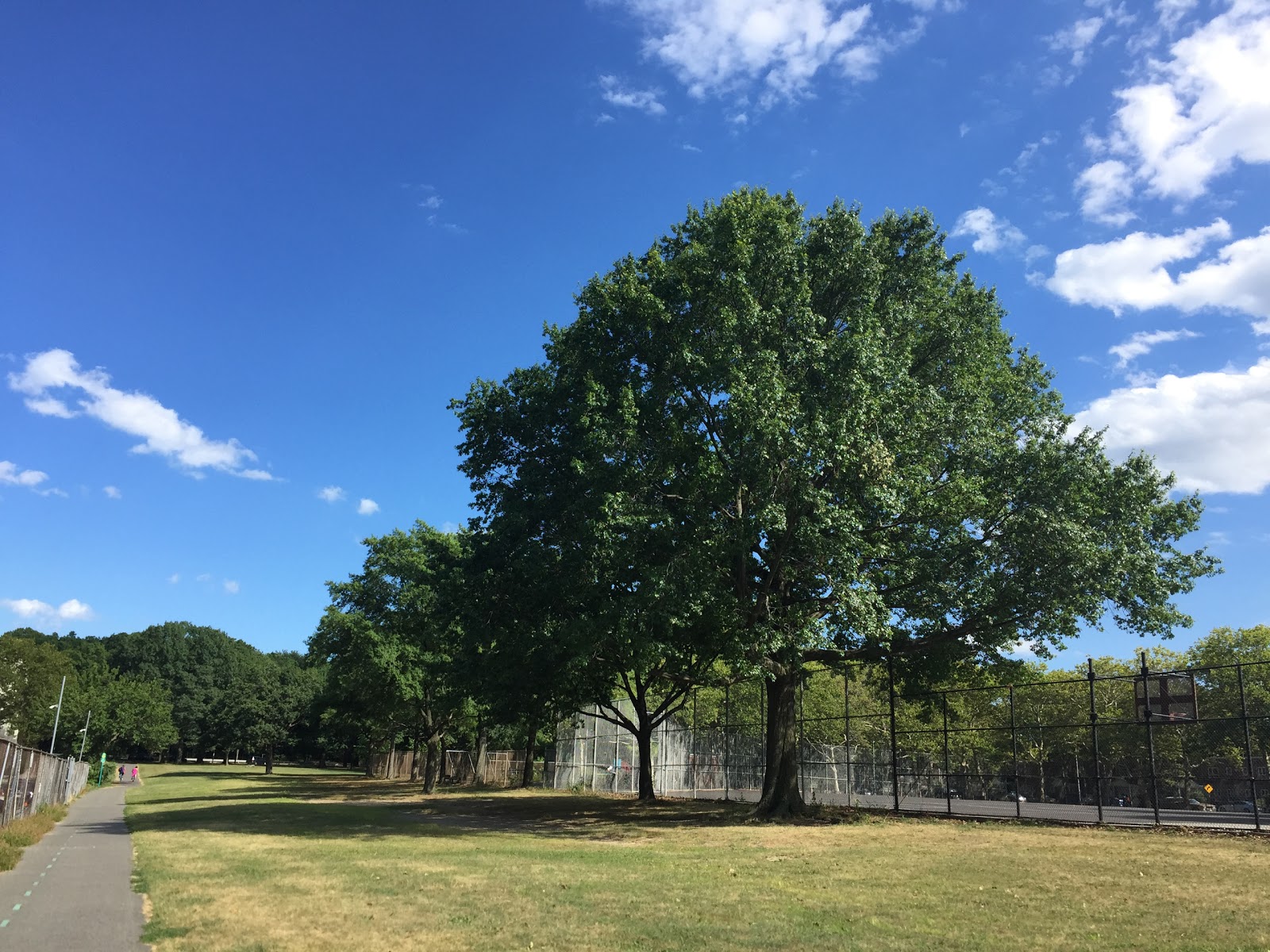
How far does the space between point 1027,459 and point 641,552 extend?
1122cm

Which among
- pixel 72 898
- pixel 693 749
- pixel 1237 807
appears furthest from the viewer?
pixel 693 749

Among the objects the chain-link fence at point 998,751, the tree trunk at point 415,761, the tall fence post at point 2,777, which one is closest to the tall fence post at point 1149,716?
the chain-link fence at point 998,751

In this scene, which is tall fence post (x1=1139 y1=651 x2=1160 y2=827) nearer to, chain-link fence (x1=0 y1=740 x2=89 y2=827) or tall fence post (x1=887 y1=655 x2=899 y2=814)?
tall fence post (x1=887 y1=655 x2=899 y2=814)

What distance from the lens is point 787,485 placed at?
21984 mm

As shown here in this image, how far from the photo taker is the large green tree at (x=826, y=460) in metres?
21.6

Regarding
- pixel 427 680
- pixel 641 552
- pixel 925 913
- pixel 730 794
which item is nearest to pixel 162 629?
pixel 427 680

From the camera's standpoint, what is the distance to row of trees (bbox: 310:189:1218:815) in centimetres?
2155

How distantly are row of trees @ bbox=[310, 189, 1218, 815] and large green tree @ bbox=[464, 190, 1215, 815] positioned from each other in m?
0.08

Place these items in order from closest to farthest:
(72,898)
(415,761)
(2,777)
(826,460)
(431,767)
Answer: (72,898) → (2,777) → (826,460) → (431,767) → (415,761)

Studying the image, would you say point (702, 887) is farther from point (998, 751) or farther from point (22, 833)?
point (998, 751)

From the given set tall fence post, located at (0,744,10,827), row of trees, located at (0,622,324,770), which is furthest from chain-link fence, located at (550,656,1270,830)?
row of trees, located at (0,622,324,770)

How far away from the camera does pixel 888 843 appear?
63.3ft

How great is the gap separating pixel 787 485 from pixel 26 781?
70.9 feet

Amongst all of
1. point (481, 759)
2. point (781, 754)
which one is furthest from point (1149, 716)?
point (481, 759)
